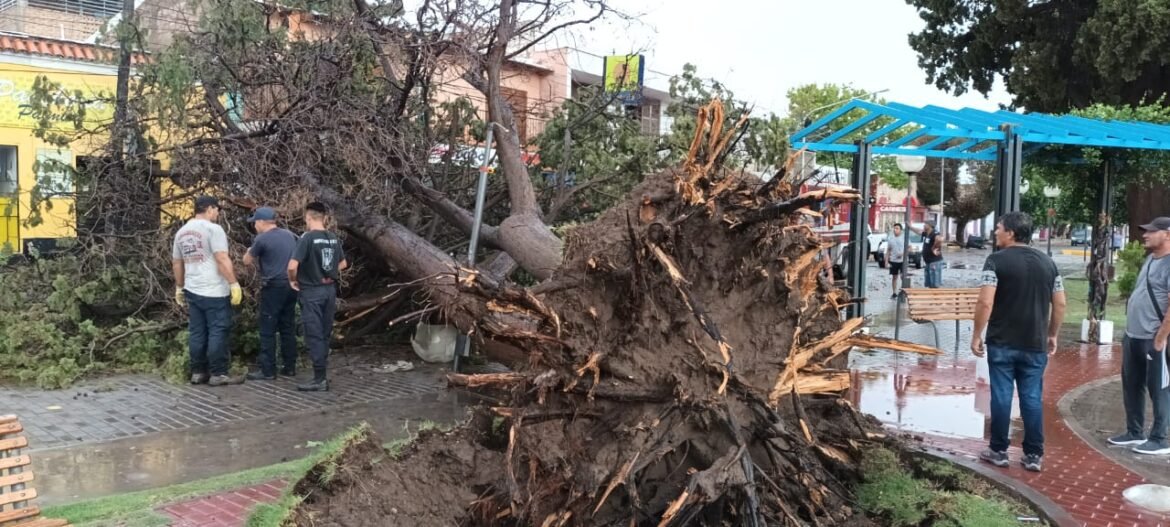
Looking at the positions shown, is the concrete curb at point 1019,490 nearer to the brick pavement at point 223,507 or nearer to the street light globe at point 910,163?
the brick pavement at point 223,507

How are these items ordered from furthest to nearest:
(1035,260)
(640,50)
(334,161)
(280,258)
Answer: (640,50)
(334,161)
(280,258)
(1035,260)

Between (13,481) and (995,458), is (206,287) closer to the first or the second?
(13,481)

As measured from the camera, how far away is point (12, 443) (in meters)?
3.52

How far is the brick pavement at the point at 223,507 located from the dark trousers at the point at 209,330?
3192 millimetres

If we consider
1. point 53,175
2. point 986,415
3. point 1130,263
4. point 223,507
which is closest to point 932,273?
point 1130,263

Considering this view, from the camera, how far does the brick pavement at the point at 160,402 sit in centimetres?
606

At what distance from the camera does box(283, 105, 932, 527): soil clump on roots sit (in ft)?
12.3

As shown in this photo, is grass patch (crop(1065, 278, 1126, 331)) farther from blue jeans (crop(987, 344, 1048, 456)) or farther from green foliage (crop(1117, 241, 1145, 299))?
blue jeans (crop(987, 344, 1048, 456))

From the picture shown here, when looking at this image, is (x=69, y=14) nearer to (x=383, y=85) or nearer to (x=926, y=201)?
(x=383, y=85)

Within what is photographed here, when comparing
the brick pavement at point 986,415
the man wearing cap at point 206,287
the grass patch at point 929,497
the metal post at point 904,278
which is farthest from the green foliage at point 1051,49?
the man wearing cap at point 206,287

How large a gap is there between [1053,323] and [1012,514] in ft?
6.30

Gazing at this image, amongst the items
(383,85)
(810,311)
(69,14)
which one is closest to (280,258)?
(383,85)

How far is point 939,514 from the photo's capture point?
4016 millimetres

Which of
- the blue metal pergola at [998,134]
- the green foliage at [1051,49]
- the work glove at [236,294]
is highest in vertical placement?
the green foliage at [1051,49]
